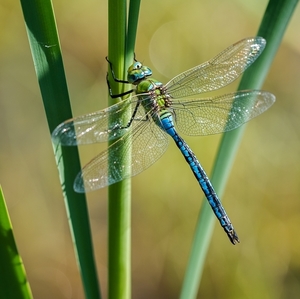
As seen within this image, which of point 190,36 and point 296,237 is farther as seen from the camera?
point 190,36

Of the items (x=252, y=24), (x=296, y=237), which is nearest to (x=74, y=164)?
(x=296, y=237)

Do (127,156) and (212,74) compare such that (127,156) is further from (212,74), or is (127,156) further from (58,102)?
(212,74)

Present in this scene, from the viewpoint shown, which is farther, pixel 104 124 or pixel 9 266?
pixel 104 124

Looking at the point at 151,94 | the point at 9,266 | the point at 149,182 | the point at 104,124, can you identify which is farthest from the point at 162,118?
the point at 149,182

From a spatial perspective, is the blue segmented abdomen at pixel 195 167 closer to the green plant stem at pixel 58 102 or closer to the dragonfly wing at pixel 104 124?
the dragonfly wing at pixel 104 124

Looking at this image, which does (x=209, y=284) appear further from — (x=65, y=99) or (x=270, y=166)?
(x=65, y=99)

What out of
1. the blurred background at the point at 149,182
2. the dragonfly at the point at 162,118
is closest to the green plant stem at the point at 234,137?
the dragonfly at the point at 162,118
